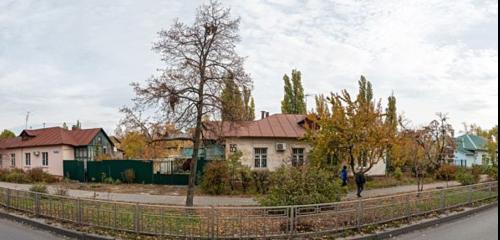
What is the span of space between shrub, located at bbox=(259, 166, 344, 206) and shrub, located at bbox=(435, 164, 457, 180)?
24.8 m

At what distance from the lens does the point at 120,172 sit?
29547 millimetres

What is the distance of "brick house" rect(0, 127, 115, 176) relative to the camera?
38344mm

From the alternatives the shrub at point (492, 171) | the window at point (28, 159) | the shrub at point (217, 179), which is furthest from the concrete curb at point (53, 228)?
the window at point (28, 159)

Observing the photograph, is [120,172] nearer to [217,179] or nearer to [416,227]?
[217,179]

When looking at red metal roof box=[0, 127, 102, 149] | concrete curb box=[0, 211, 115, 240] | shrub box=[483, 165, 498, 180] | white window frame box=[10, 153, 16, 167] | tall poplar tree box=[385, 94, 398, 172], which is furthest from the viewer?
white window frame box=[10, 153, 16, 167]

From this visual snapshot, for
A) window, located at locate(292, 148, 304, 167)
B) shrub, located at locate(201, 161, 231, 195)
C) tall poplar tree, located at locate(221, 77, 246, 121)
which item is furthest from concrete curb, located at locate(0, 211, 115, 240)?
window, located at locate(292, 148, 304, 167)

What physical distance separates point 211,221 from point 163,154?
107 feet

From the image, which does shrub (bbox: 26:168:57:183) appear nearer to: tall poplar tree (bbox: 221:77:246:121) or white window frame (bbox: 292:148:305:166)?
white window frame (bbox: 292:148:305:166)

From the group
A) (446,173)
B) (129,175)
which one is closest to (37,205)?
(129,175)

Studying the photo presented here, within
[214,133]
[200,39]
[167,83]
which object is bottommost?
[214,133]

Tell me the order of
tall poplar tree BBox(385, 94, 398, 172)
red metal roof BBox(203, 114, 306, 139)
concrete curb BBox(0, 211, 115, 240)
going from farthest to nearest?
red metal roof BBox(203, 114, 306, 139), tall poplar tree BBox(385, 94, 398, 172), concrete curb BBox(0, 211, 115, 240)

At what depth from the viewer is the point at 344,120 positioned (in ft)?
78.1

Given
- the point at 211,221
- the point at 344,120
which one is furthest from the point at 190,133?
the point at 344,120

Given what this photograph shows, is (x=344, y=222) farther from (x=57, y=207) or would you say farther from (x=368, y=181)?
(x=368, y=181)
